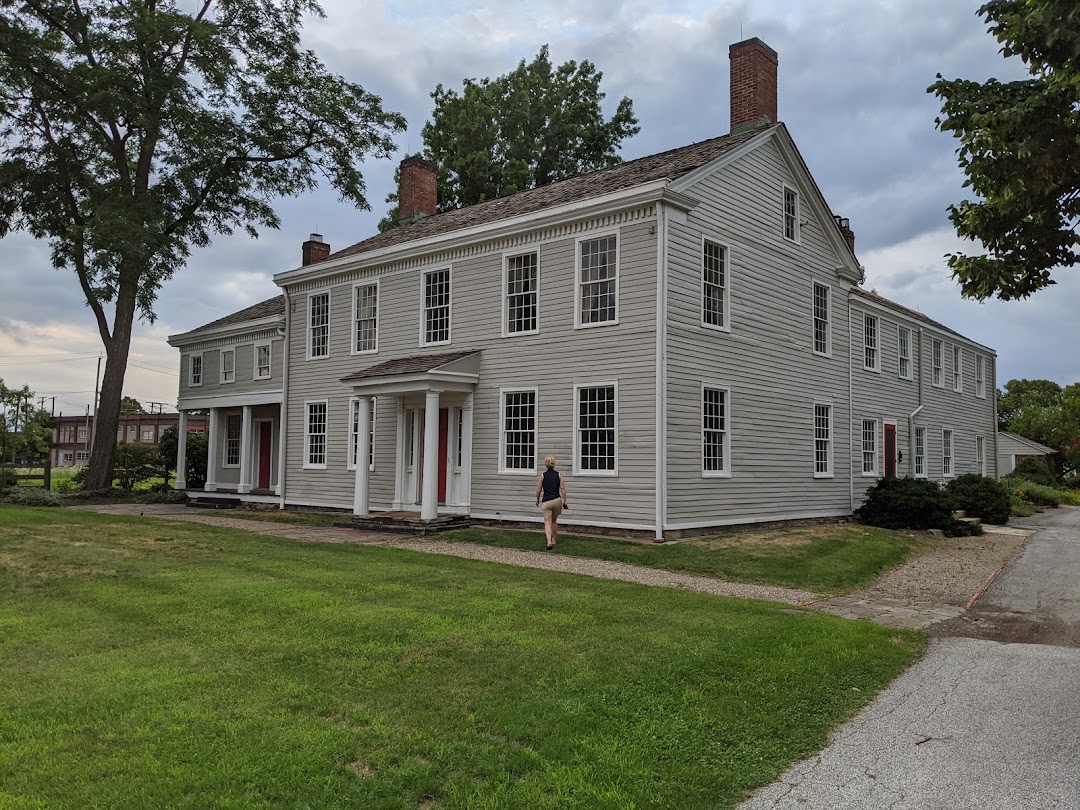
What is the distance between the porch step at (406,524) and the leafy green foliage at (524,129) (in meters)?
23.4

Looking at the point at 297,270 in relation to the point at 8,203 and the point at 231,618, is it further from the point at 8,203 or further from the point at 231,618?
the point at 231,618

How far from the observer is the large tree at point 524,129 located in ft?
125

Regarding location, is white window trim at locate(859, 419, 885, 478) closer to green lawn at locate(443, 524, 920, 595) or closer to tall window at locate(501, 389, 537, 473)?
green lawn at locate(443, 524, 920, 595)

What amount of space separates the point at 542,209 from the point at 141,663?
12.7 metres

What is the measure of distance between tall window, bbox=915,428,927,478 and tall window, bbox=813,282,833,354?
7.31 meters

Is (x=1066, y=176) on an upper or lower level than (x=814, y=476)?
upper

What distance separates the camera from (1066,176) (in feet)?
21.1

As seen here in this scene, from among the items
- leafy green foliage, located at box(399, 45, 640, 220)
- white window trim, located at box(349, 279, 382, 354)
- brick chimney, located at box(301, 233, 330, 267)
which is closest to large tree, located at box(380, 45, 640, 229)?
leafy green foliage, located at box(399, 45, 640, 220)

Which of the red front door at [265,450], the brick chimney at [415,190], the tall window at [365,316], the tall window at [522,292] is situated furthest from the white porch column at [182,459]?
the tall window at [522,292]

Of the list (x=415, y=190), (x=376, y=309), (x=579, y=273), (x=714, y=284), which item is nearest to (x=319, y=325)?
(x=376, y=309)

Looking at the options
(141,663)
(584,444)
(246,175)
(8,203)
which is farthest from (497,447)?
(8,203)

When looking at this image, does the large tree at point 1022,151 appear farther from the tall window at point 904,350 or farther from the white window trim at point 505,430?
the tall window at point 904,350

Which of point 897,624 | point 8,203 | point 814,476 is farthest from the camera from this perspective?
point 8,203

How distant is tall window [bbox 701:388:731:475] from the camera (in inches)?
619
